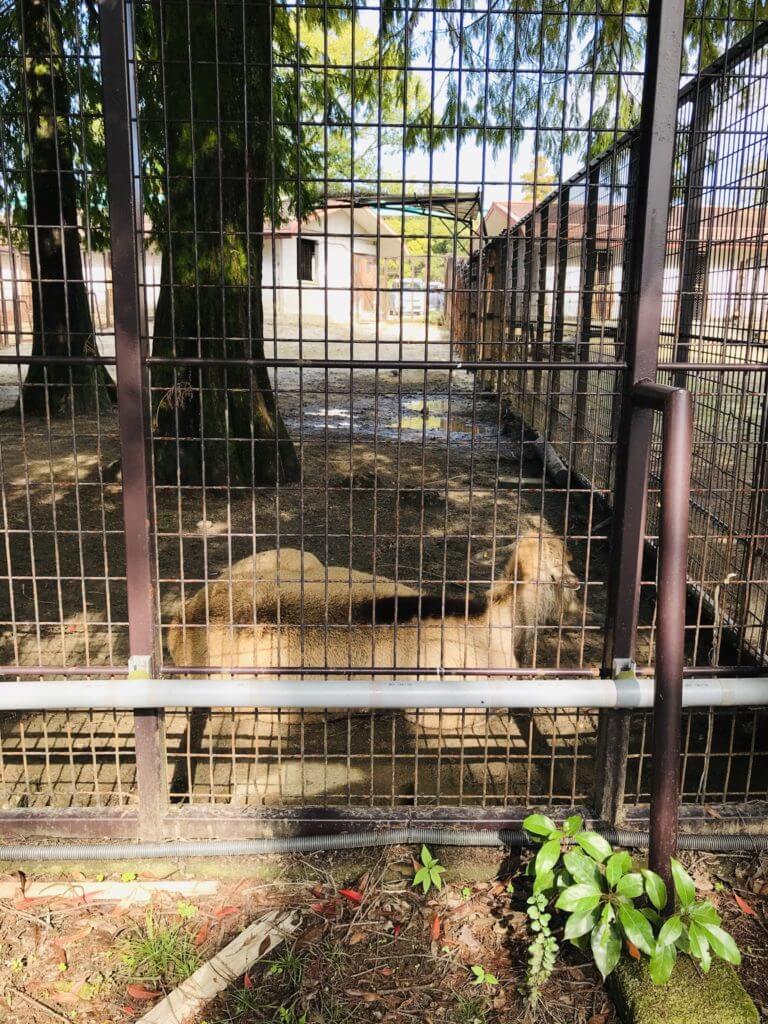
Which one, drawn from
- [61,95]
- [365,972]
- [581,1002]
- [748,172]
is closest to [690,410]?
[581,1002]

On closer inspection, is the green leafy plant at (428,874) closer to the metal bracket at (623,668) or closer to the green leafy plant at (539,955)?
the green leafy plant at (539,955)

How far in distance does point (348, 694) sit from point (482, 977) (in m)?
1.07

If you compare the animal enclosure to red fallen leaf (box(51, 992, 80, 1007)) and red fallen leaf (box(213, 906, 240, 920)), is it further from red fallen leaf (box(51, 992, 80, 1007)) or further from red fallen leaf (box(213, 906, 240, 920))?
red fallen leaf (box(51, 992, 80, 1007))

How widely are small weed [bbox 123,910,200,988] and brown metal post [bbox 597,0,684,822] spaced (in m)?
1.72

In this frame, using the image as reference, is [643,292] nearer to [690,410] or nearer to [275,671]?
[690,410]

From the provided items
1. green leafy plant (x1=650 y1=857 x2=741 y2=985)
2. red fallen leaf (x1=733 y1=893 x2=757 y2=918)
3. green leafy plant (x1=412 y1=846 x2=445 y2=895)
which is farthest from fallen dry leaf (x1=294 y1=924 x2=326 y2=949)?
red fallen leaf (x1=733 y1=893 x2=757 y2=918)

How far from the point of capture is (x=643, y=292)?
335cm

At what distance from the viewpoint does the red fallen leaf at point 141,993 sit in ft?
9.74

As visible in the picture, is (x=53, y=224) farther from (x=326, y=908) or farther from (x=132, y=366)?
(x=326, y=908)

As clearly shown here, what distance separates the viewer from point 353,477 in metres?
6.20

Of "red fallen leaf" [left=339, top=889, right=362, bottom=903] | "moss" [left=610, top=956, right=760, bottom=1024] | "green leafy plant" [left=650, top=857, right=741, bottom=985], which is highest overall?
"green leafy plant" [left=650, top=857, right=741, bottom=985]

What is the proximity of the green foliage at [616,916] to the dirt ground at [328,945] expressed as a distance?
19cm

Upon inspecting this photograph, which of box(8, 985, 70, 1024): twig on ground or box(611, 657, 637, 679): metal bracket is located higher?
box(611, 657, 637, 679): metal bracket

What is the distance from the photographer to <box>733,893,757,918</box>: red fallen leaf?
3.43 m
